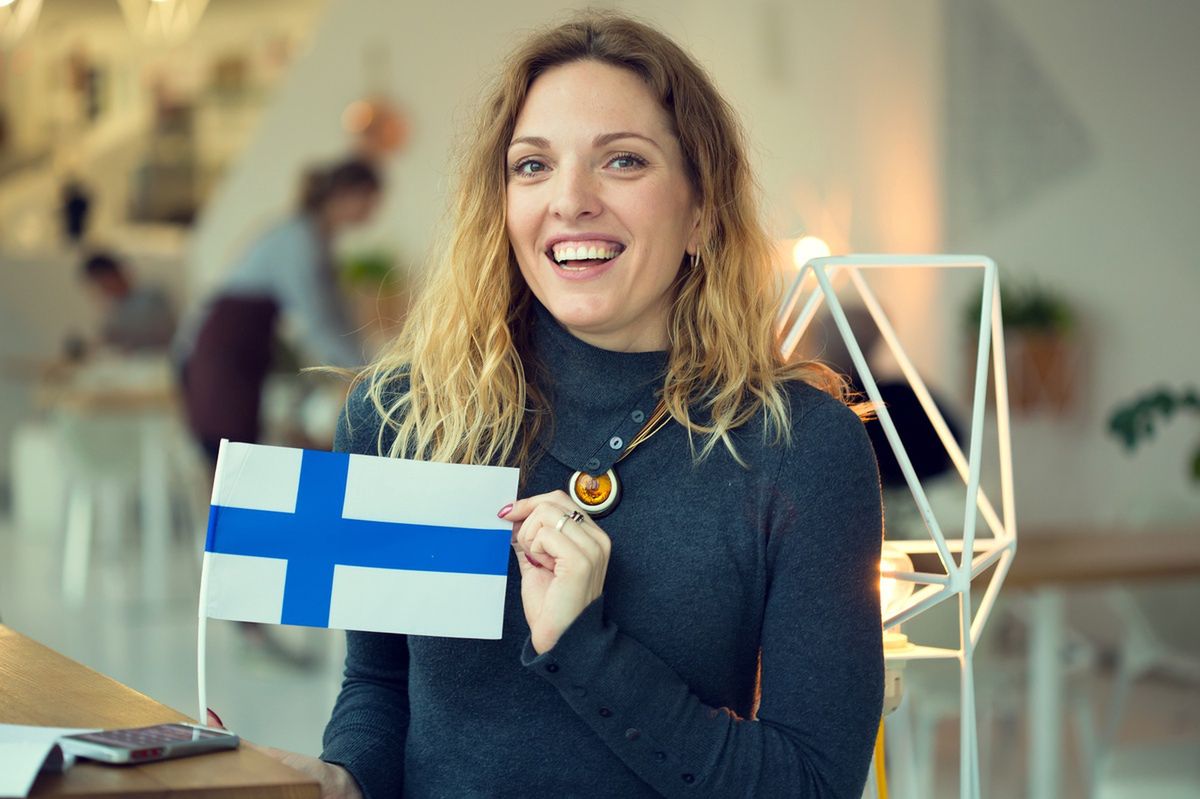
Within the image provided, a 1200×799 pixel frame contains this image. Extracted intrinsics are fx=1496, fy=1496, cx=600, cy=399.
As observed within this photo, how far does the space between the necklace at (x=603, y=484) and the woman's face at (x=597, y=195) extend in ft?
0.35

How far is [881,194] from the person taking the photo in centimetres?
583

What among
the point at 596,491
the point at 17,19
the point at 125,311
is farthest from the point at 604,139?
the point at 17,19

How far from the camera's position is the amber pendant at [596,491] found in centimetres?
134

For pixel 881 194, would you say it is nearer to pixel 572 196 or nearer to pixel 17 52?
pixel 572 196

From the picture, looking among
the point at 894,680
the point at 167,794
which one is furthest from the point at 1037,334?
the point at 167,794

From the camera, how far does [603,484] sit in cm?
135

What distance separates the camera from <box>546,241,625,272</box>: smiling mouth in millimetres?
1369

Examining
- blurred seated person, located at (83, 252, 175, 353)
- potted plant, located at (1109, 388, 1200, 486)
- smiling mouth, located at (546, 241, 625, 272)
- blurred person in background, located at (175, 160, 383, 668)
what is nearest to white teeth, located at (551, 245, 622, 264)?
smiling mouth, located at (546, 241, 625, 272)

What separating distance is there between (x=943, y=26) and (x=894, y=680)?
4364mm

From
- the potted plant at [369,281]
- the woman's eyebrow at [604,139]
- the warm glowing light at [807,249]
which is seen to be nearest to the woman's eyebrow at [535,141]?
the woman's eyebrow at [604,139]

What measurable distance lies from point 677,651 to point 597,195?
417mm

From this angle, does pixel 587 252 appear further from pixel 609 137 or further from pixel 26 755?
pixel 26 755

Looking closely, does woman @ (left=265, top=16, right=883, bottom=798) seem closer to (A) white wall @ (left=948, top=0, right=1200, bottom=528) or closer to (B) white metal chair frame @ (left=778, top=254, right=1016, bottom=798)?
(B) white metal chair frame @ (left=778, top=254, right=1016, bottom=798)

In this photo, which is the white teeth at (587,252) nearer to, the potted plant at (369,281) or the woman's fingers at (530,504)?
the woman's fingers at (530,504)
